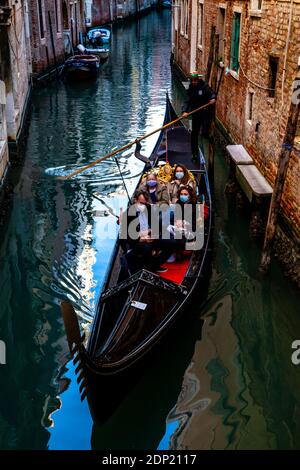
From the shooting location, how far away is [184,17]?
52.1 feet

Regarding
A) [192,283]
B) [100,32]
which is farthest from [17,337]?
[100,32]

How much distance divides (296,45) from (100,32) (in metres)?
19.7

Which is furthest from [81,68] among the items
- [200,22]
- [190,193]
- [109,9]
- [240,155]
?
[109,9]

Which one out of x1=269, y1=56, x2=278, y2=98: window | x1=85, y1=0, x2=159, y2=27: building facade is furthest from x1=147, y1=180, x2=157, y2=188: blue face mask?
x1=85, y1=0, x2=159, y2=27: building facade

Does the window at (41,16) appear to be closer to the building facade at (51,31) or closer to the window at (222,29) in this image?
the building facade at (51,31)

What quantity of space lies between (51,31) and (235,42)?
1005 cm

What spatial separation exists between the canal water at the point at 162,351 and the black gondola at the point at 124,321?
34 cm

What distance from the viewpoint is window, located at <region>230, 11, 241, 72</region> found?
8523 millimetres

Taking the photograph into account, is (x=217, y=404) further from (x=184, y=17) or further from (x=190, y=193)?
(x=184, y=17)

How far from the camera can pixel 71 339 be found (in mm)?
3260

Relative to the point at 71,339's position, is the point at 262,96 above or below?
above

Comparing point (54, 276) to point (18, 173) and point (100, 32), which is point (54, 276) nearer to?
point (18, 173)

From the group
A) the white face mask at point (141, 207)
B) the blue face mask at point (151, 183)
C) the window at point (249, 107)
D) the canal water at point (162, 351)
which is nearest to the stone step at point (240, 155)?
the window at point (249, 107)

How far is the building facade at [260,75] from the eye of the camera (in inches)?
221
